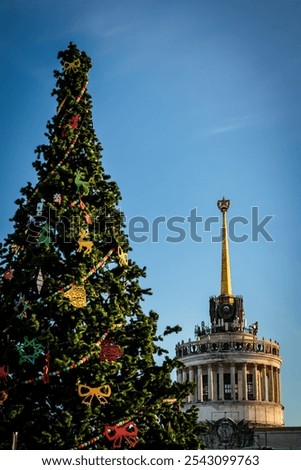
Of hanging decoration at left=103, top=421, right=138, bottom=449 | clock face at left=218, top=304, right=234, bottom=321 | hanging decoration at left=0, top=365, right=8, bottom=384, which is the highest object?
clock face at left=218, top=304, right=234, bottom=321

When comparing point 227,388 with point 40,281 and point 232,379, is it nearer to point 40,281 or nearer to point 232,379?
point 232,379

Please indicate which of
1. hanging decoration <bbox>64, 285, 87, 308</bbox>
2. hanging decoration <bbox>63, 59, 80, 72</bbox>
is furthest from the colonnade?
hanging decoration <bbox>64, 285, 87, 308</bbox>

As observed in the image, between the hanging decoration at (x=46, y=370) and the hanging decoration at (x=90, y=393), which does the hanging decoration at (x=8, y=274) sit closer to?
the hanging decoration at (x=46, y=370)

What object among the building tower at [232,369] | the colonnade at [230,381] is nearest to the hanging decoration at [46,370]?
the building tower at [232,369]

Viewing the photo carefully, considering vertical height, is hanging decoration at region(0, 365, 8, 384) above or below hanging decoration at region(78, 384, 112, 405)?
above

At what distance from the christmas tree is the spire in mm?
47918

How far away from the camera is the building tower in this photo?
5622 cm

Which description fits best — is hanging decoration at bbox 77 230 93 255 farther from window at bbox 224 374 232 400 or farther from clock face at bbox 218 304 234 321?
clock face at bbox 218 304 234 321

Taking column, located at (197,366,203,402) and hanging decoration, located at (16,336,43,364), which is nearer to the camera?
hanging decoration, located at (16,336,43,364)

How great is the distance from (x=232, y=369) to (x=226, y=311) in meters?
5.22

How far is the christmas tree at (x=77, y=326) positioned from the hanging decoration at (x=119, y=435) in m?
0.02

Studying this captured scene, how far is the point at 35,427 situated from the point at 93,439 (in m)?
1.09

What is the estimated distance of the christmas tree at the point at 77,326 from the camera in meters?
12.9

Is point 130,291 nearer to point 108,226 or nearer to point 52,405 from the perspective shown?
point 108,226
